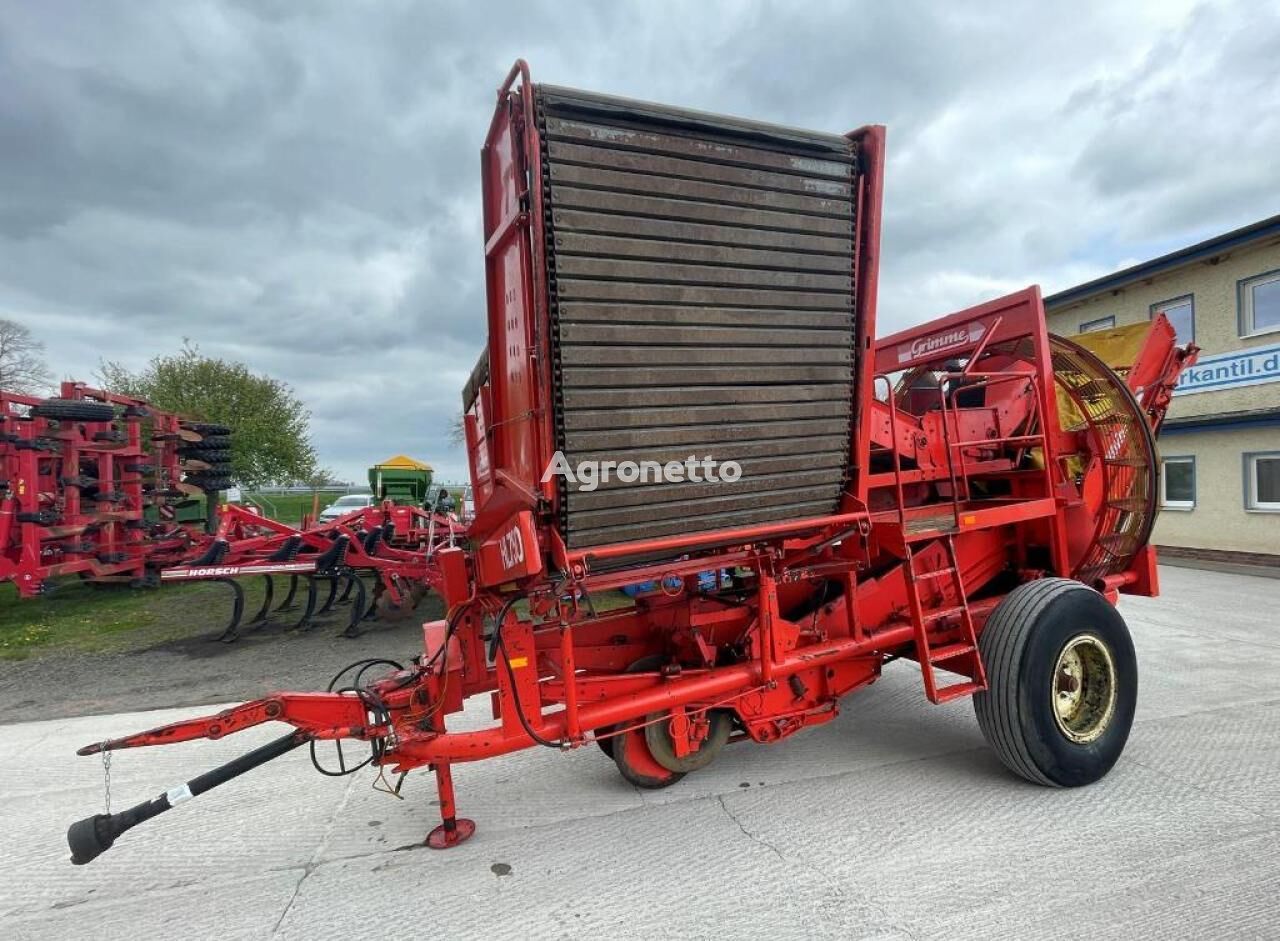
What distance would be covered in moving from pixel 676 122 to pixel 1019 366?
2.99m

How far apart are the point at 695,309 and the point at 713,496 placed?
0.79 meters

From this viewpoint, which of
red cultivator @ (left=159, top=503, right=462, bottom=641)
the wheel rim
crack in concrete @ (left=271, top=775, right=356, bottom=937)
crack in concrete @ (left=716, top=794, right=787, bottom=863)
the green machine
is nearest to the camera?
crack in concrete @ (left=271, top=775, right=356, bottom=937)

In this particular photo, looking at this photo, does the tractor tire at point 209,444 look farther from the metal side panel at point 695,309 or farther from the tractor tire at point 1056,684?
the tractor tire at point 1056,684

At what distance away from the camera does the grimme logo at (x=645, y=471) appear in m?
2.65

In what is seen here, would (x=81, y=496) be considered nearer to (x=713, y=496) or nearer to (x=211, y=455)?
(x=211, y=455)

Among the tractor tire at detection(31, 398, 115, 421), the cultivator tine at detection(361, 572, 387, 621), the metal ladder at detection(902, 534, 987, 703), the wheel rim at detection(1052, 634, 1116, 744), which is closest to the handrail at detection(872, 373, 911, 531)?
the metal ladder at detection(902, 534, 987, 703)

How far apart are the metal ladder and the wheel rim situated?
19.3 inches

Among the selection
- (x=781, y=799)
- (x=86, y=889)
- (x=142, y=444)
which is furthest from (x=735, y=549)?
(x=142, y=444)

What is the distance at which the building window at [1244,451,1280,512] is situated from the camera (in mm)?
11688

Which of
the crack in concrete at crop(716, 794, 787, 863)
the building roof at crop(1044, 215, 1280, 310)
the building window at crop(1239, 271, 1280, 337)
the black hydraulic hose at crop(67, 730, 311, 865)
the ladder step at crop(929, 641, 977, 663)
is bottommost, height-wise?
the crack in concrete at crop(716, 794, 787, 863)

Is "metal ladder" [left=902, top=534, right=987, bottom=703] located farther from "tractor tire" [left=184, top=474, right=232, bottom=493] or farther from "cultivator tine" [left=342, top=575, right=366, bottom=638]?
"tractor tire" [left=184, top=474, right=232, bottom=493]

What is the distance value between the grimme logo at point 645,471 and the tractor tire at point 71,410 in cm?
999

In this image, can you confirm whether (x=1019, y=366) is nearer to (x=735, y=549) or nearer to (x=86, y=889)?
(x=735, y=549)

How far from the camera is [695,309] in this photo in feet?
9.29
